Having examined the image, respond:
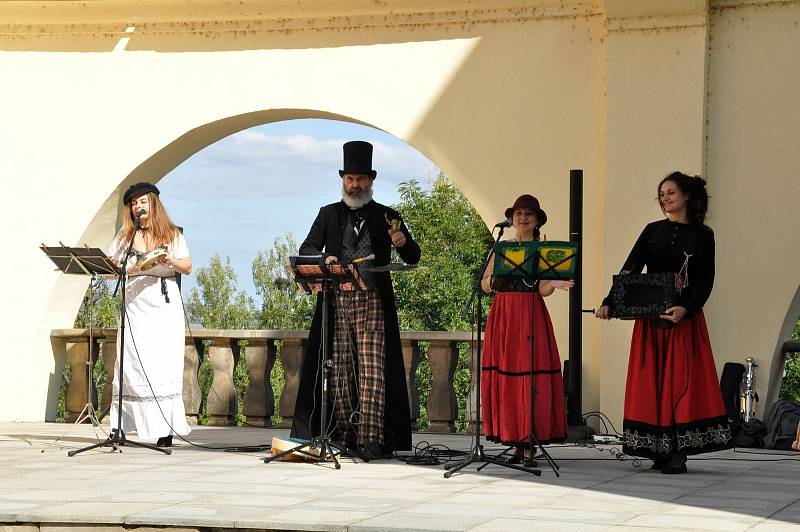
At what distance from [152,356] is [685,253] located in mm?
3774

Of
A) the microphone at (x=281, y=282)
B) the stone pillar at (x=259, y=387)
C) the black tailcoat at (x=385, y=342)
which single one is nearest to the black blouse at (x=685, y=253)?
the black tailcoat at (x=385, y=342)

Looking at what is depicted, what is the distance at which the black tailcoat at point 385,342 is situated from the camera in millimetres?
8047

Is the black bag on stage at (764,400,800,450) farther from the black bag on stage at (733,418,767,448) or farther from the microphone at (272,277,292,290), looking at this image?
the microphone at (272,277,292,290)

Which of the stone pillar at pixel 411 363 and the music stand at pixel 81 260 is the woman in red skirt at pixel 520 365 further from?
the stone pillar at pixel 411 363

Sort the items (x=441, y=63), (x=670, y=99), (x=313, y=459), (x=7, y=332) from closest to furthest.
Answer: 1. (x=313, y=459)
2. (x=670, y=99)
3. (x=441, y=63)
4. (x=7, y=332)

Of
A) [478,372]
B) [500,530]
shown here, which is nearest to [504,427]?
[478,372]

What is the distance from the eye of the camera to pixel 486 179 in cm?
1041

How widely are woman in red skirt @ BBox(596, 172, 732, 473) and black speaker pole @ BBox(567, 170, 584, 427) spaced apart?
180 centimetres

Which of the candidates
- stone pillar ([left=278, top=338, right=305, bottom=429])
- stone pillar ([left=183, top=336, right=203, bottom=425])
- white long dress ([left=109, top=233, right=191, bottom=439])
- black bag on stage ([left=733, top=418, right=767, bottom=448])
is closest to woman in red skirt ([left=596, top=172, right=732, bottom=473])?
black bag on stage ([left=733, top=418, right=767, bottom=448])

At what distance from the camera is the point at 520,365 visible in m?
7.50

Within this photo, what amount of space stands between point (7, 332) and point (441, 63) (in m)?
4.71

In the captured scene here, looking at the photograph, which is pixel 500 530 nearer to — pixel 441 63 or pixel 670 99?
pixel 670 99

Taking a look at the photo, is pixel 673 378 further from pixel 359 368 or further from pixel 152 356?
pixel 152 356

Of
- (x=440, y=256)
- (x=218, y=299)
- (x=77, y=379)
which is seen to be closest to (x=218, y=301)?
(x=218, y=299)
